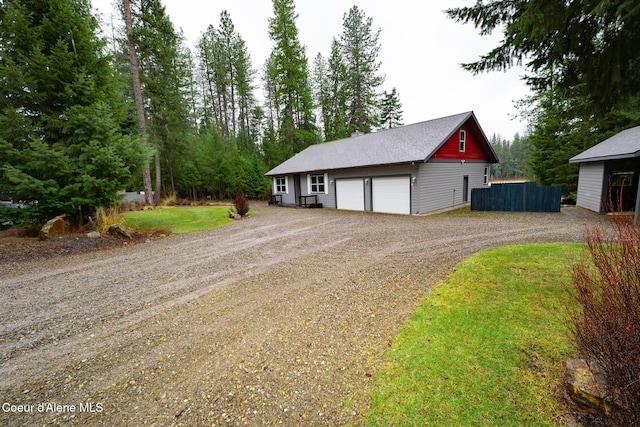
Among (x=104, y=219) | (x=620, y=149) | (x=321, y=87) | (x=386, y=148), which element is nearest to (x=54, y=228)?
(x=104, y=219)

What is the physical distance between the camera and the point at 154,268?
577 cm

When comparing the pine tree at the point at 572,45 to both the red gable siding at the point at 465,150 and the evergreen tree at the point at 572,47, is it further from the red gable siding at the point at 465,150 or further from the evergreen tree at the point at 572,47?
the red gable siding at the point at 465,150

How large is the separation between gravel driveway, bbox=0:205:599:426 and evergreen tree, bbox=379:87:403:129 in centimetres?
2619

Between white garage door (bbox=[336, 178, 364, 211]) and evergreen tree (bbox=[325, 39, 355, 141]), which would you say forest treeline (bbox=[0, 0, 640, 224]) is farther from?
white garage door (bbox=[336, 178, 364, 211])

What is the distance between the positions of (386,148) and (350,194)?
3.31 meters

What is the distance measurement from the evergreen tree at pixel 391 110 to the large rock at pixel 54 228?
28269 millimetres

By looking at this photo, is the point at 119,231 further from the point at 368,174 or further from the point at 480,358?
the point at 368,174

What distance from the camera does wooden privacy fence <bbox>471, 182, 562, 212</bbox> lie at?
37.6 feet

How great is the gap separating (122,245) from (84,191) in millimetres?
2187

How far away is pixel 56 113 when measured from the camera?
8.36 m

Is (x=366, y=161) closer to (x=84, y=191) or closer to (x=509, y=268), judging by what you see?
(x=509, y=268)

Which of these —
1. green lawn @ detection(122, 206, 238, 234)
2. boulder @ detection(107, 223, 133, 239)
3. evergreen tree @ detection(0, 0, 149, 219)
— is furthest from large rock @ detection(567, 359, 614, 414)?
evergreen tree @ detection(0, 0, 149, 219)

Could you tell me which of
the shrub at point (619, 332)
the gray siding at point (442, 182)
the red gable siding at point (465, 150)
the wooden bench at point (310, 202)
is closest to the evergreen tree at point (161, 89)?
the wooden bench at point (310, 202)

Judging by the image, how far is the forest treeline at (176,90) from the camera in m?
3.82
